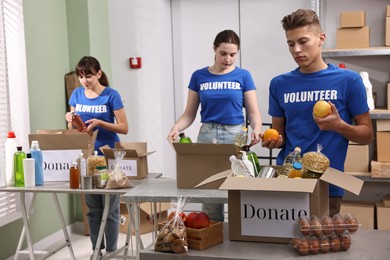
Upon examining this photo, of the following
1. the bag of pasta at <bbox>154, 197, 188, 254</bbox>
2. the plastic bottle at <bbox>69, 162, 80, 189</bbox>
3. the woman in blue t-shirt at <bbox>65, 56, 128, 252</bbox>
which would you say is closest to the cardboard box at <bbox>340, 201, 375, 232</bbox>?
the woman in blue t-shirt at <bbox>65, 56, 128, 252</bbox>

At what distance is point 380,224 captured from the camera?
13.6ft

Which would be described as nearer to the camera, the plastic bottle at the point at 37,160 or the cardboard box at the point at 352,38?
the plastic bottle at the point at 37,160

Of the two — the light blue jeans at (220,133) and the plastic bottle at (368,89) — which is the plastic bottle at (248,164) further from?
the plastic bottle at (368,89)

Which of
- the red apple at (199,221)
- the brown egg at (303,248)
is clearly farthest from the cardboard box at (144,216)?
the brown egg at (303,248)

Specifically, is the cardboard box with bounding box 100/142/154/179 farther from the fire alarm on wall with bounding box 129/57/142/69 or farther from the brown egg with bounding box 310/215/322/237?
the fire alarm on wall with bounding box 129/57/142/69

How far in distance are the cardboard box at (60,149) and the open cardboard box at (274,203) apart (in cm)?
161

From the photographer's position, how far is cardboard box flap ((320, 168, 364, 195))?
188 centimetres

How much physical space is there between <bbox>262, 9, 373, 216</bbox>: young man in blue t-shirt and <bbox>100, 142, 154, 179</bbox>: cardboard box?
3.83ft

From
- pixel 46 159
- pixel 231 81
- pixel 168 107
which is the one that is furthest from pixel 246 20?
pixel 46 159

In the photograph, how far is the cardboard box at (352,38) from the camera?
4.22 meters

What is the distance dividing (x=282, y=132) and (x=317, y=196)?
2.04ft

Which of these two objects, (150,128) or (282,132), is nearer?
(282,132)

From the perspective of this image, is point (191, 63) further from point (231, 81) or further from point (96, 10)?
point (231, 81)

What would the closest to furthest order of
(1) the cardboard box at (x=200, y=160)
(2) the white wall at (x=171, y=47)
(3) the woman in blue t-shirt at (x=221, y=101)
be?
(1) the cardboard box at (x=200, y=160) → (3) the woman in blue t-shirt at (x=221, y=101) → (2) the white wall at (x=171, y=47)
